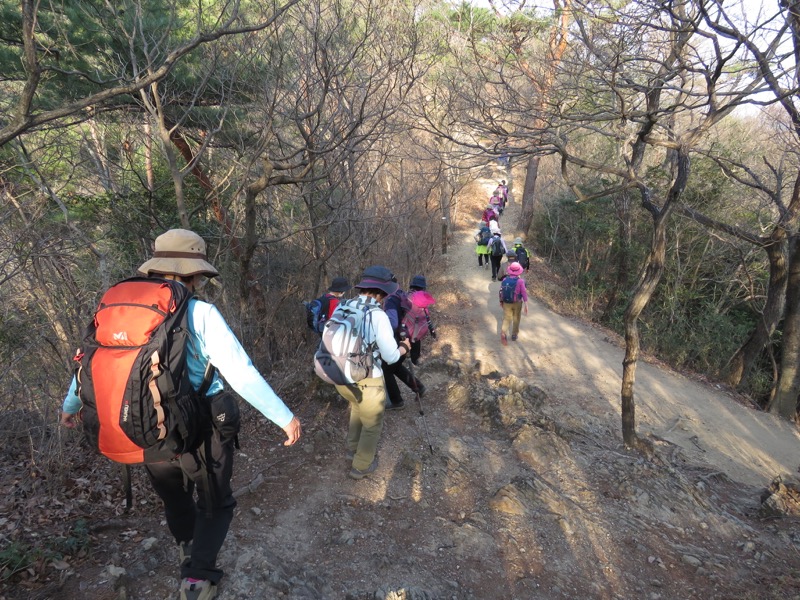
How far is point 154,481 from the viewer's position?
230 centimetres

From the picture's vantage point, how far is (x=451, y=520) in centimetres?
364

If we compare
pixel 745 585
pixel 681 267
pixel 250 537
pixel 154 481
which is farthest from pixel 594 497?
pixel 681 267

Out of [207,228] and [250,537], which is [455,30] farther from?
[250,537]

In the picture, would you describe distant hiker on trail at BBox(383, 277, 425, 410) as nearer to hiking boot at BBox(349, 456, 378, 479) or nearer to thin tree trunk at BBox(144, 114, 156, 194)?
hiking boot at BBox(349, 456, 378, 479)

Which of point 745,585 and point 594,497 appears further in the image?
point 594,497

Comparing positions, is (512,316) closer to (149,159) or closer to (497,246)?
(497,246)

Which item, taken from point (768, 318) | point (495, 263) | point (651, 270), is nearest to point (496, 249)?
point (495, 263)

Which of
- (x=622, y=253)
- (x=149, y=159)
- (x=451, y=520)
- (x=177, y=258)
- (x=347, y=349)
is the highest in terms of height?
(x=149, y=159)

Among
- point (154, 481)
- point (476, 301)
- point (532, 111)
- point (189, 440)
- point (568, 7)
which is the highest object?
point (568, 7)

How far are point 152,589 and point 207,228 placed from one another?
621 centimetres

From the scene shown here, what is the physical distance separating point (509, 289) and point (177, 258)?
7124 millimetres

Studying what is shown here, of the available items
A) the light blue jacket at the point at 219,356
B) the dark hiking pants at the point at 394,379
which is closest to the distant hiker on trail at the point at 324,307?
the dark hiking pants at the point at 394,379

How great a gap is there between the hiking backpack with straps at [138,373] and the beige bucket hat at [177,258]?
189mm

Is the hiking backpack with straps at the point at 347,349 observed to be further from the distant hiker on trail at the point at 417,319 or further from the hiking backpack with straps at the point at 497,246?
the hiking backpack with straps at the point at 497,246
